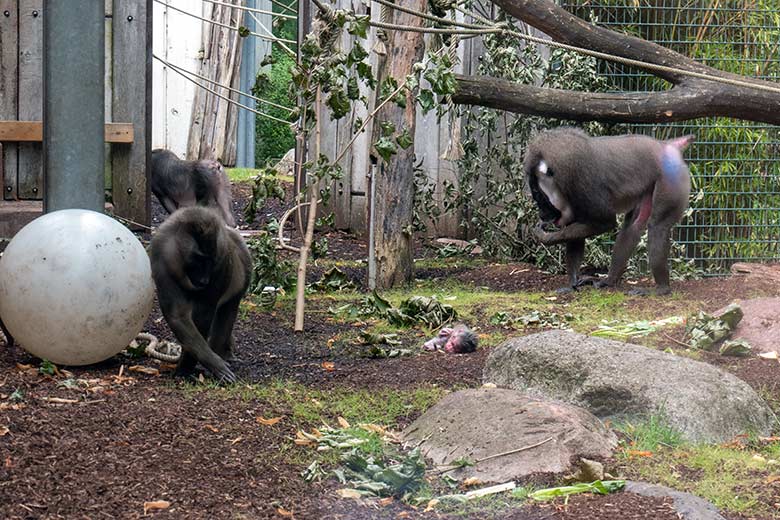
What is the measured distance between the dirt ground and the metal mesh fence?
4.81 meters

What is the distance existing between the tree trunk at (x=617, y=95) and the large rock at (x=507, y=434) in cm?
485

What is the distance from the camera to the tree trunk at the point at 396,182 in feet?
30.9

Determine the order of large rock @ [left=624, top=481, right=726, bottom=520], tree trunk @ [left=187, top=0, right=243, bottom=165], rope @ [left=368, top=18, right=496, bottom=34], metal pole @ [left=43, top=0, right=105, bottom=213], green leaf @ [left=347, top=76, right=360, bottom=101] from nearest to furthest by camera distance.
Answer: large rock @ [left=624, top=481, right=726, bottom=520] → metal pole @ [left=43, top=0, right=105, bottom=213] → rope @ [left=368, top=18, right=496, bottom=34] → green leaf @ [left=347, top=76, right=360, bottom=101] → tree trunk @ [left=187, top=0, right=243, bottom=165]

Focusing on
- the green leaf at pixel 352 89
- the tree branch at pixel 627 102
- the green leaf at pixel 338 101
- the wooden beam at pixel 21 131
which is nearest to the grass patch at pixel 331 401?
the green leaf at pixel 338 101

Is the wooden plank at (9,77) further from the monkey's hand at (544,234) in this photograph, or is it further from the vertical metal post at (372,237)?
the monkey's hand at (544,234)

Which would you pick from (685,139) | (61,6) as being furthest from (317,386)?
(685,139)

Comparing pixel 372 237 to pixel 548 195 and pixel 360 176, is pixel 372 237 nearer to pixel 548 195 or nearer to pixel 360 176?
pixel 548 195

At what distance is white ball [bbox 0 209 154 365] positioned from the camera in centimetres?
583

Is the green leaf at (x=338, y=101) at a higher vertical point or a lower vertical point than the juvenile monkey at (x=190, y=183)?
higher

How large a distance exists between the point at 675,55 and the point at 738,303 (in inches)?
105

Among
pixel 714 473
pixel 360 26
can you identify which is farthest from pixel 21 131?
pixel 714 473

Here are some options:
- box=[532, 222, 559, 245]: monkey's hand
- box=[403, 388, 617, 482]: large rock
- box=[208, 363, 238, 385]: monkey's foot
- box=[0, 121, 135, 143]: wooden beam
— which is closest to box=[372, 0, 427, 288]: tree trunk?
box=[532, 222, 559, 245]: monkey's hand

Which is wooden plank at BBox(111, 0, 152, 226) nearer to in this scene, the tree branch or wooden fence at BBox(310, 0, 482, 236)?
wooden fence at BBox(310, 0, 482, 236)

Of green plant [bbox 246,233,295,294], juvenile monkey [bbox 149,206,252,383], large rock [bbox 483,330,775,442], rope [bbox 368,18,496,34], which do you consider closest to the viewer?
large rock [bbox 483,330,775,442]
